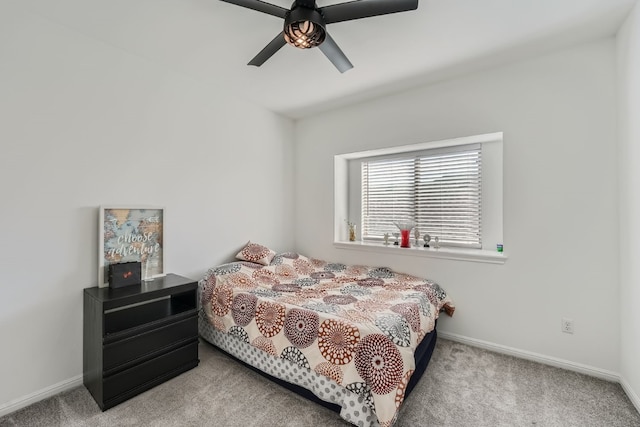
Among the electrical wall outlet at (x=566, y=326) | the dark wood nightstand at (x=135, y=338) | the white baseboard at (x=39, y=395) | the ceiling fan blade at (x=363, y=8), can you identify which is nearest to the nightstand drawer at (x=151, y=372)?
the dark wood nightstand at (x=135, y=338)

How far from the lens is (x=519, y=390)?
198cm

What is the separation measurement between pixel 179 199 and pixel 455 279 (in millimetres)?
2743

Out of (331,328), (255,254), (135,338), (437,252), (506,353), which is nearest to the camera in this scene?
(331,328)

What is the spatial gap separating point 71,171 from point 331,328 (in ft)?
7.05

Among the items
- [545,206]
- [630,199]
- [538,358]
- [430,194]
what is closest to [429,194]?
[430,194]

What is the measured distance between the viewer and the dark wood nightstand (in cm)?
184

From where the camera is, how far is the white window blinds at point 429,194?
293 cm

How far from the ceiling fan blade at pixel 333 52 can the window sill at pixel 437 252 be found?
1888mm

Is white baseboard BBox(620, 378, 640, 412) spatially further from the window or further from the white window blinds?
the white window blinds

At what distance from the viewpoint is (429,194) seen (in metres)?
3.20

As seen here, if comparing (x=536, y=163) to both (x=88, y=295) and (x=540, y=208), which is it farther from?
(x=88, y=295)

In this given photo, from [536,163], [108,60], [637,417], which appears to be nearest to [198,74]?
[108,60]

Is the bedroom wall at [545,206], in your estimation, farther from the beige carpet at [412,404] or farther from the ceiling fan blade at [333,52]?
the ceiling fan blade at [333,52]

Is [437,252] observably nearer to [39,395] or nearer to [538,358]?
[538,358]
